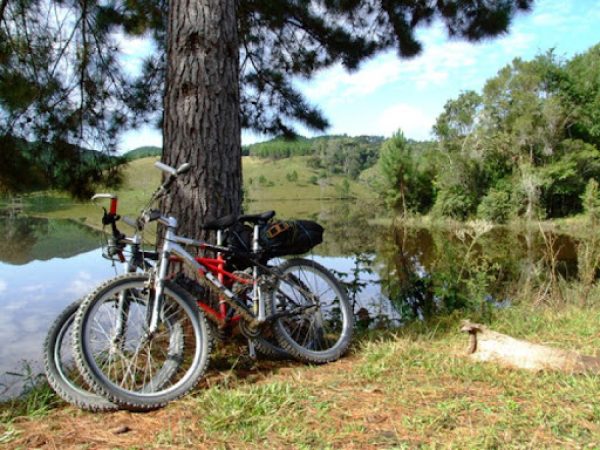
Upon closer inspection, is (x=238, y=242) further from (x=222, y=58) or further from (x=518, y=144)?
(x=518, y=144)

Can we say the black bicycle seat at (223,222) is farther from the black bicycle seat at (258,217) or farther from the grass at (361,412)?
the grass at (361,412)

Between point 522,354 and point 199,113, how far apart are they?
255cm

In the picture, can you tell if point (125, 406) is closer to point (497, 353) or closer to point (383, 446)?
point (383, 446)

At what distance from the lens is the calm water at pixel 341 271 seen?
482 centimetres

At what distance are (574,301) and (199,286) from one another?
3.91m

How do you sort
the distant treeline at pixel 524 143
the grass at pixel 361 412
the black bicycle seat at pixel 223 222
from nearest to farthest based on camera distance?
the grass at pixel 361 412 → the black bicycle seat at pixel 223 222 → the distant treeline at pixel 524 143

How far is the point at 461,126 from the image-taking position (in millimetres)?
40750

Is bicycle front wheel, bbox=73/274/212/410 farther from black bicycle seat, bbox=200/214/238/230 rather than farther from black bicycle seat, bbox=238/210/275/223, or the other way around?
black bicycle seat, bbox=238/210/275/223

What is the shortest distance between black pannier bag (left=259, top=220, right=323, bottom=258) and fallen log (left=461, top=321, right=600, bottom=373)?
1.12 m

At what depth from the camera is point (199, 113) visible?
11.0 ft

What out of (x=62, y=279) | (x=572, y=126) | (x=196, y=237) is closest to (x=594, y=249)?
(x=196, y=237)

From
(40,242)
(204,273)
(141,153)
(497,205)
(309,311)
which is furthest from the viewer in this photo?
(497,205)

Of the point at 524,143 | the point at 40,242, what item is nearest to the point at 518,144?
the point at 524,143

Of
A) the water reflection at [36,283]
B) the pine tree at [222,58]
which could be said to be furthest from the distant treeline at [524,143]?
the pine tree at [222,58]
